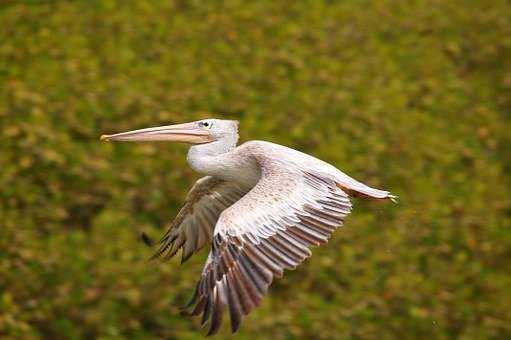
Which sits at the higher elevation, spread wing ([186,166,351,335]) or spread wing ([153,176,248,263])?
spread wing ([186,166,351,335])

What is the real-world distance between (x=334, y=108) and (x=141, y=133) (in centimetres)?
416

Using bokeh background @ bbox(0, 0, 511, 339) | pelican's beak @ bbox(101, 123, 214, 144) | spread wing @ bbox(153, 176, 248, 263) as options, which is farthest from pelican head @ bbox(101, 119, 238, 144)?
bokeh background @ bbox(0, 0, 511, 339)

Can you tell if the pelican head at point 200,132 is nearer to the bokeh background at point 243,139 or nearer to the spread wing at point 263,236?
the spread wing at point 263,236

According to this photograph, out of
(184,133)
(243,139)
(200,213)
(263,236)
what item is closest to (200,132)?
(184,133)

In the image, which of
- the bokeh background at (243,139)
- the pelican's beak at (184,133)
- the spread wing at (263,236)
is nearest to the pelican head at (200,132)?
the pelican's beak at (184,133)

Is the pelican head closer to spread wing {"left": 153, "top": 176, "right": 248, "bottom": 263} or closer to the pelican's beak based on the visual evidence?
the pelican's beak

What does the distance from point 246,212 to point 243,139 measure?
3.99 m

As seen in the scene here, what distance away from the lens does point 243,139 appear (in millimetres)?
10594

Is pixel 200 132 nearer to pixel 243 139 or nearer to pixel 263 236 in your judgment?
pixel 263 236

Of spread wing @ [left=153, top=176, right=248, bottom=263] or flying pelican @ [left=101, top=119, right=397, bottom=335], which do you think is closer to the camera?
flying pelican @ [left=101, top=119, right=397, bottom=335]

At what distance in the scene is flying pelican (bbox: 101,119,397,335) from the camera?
6.33 metres

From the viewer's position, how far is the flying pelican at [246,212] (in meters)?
6.33

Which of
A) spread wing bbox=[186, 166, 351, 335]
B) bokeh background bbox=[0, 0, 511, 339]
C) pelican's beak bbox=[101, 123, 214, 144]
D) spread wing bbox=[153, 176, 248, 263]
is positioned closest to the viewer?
spread wing bbox=[186, 166, 351, 335]

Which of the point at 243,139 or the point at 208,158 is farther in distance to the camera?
the point at 243,139
